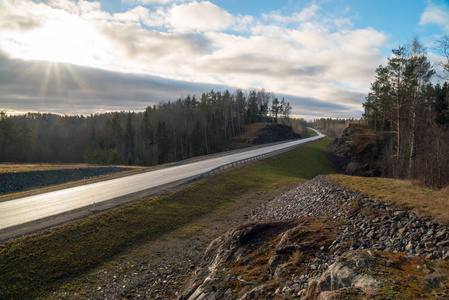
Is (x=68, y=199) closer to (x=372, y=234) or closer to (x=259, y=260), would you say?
(x=259, y=260)

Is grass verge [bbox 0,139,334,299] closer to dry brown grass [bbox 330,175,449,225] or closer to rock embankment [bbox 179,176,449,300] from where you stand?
rock embankment [bbox 179,176,449,300]

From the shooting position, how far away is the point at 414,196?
36.4ft

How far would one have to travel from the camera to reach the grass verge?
408 inches

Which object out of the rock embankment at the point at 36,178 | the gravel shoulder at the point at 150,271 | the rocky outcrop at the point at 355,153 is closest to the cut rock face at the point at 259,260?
the gravel shoulder at the point at 150,271

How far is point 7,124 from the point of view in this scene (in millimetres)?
70500

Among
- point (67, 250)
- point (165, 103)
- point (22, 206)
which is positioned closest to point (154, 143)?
point (165, 103)

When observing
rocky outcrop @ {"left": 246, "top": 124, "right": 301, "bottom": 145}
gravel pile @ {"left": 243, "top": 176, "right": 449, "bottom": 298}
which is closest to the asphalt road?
gravel pile @ {"left": 243, "top": 176, "right": 449, "bottom": 298}

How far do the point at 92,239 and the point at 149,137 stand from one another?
76479 millimetres

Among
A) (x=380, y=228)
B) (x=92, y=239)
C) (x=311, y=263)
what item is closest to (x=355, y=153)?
(x=380, y=228)

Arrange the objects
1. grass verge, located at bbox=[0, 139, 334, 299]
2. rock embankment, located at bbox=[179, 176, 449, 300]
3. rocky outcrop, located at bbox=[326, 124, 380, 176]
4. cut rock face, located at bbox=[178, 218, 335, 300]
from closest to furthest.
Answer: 1. rock embankment, located at bbox=[179, 176, 449, 300]
2. cut rock face, located at bbox=[178, 218, 335, 300]
3. grass verge, located at bbox=[0, 139, 334, 299]
4. rocky outcrop, located at bbox=[326, 124, 380, 176]

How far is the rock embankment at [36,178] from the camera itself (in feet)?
97.2

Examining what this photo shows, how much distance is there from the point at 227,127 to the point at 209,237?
84081 millimetres

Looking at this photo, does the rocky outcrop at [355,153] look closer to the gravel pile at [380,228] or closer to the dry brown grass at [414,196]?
the dry brown grass at [414,196]

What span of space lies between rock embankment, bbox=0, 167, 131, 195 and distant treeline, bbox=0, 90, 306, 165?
29914 mm
